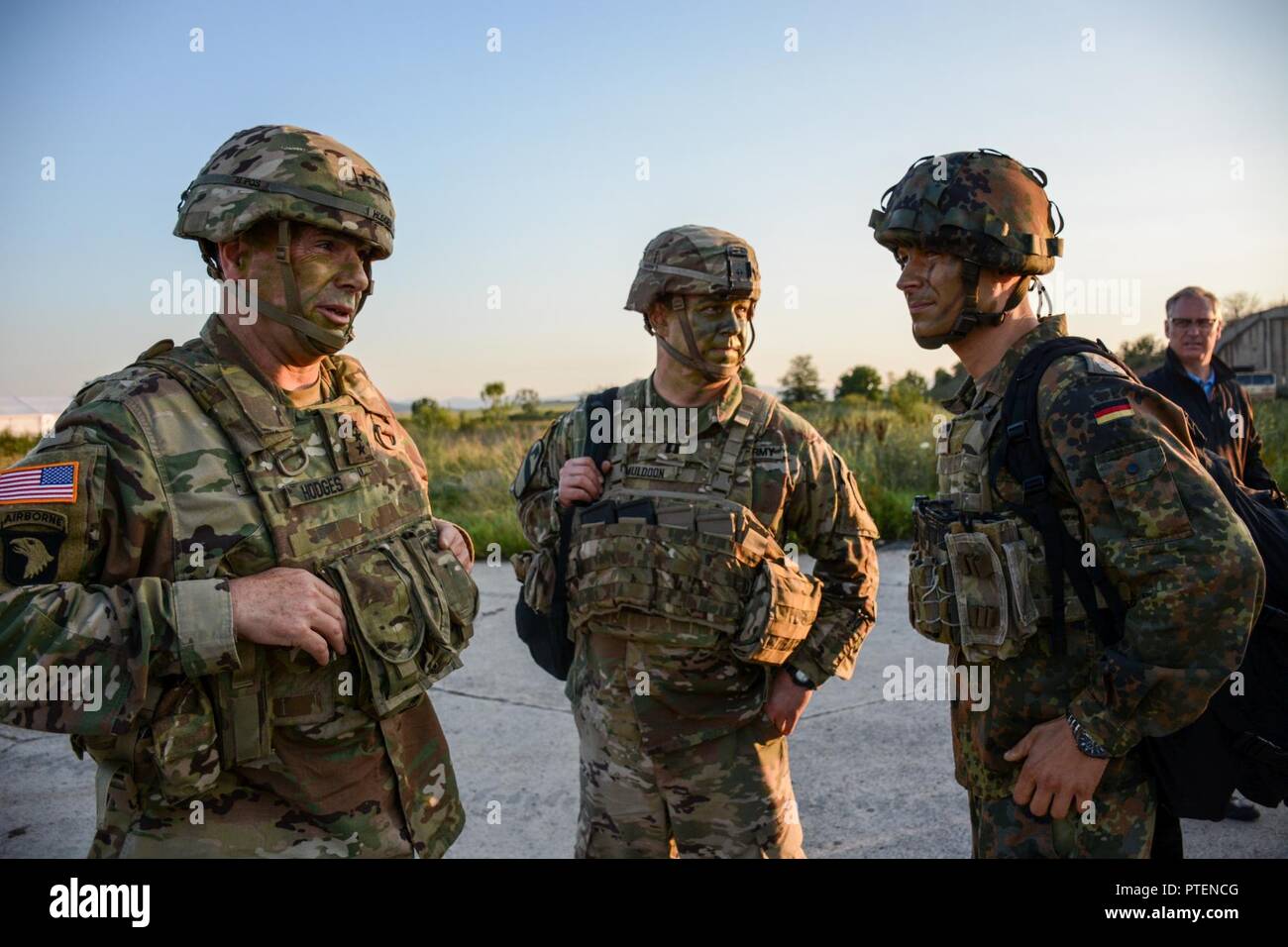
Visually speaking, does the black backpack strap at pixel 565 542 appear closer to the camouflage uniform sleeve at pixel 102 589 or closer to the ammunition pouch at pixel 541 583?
the ammunition pouch at pixel 541 583

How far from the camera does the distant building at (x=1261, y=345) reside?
2216 centimetres

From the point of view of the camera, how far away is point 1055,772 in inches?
90.0

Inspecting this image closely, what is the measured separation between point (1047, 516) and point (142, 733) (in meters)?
2.20

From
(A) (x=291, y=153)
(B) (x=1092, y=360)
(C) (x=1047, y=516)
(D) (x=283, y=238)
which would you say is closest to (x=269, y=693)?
(D) (x=283, y=238)

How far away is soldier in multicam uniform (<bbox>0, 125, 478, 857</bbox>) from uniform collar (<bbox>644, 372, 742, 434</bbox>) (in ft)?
3.50

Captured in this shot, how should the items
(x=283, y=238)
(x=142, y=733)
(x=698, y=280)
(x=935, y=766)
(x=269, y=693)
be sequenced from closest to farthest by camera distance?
(x=142, y=733)
(x=269, y=693)
(x=283, y=238)
(x=698, y=280)
(x=935, y=766)

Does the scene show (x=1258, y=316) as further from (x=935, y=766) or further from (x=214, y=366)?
(x=214, y=366)

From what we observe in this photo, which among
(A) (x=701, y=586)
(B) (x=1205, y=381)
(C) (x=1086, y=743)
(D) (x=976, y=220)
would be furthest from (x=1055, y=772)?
(B) (x=1205, y=381)

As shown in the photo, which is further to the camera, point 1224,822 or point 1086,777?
point 1224,822

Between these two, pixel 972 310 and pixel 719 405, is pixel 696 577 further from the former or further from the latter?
pixel 972 310

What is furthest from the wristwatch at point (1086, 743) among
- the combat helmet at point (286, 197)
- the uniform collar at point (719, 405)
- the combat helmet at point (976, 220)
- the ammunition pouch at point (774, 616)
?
the combat helmet at point (286, 197)

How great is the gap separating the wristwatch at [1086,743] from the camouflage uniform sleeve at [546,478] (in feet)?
5.99

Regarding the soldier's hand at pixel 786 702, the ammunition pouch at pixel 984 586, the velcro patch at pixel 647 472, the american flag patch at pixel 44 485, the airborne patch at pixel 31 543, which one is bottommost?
the soldier's hand at pixel 786 702
